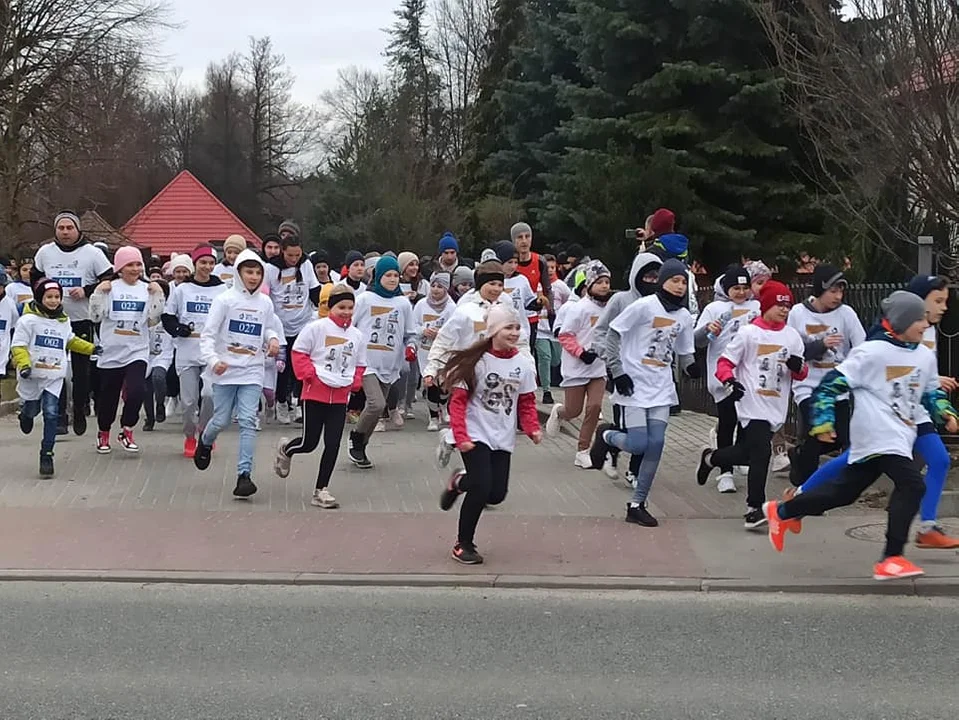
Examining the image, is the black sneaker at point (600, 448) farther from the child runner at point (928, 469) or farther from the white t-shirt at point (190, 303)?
the white t-shirt at point (190, 303)

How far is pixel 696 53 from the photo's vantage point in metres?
23.0

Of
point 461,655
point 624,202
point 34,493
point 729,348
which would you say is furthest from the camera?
point 624,202

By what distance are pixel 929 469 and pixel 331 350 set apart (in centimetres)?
424

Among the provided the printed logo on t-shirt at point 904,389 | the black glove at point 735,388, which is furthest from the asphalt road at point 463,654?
the black glove at point 735,388

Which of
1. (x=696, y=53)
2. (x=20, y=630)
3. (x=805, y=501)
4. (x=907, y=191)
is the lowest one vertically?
(x=20, y=630)

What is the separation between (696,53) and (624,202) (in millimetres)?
3746

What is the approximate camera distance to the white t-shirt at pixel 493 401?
712 cm

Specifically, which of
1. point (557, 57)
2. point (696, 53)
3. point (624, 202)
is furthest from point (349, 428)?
point (557, 57)

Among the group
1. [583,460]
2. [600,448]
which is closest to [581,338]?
[583,460]

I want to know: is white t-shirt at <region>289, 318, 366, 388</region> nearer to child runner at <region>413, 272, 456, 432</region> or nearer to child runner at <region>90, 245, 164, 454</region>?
child runner at <region>90, 245, 164, 454</region>

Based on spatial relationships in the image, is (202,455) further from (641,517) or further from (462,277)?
(462,277)

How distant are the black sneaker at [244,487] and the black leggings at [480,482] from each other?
2.25 m

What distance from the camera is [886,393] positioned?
6.71 meters

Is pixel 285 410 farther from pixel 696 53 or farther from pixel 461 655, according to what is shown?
pixel 696 53
